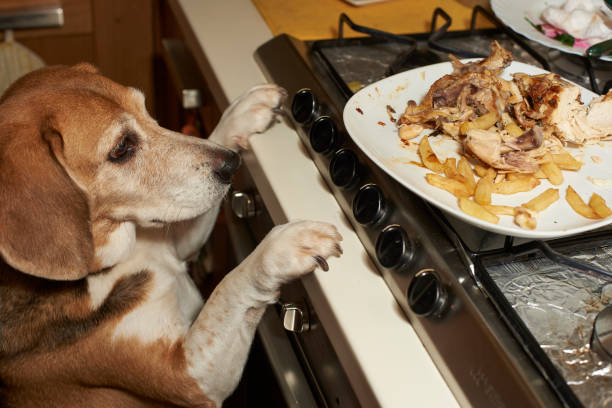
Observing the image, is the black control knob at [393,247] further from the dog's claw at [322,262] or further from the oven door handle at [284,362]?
the oven door handle at [284,362]

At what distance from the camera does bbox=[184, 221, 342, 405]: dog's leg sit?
0.99m

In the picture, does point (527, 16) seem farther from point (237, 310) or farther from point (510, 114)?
point (237, 310)

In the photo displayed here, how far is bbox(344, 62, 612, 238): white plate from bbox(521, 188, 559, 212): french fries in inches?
0.4

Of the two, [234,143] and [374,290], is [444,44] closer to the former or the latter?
[234,143]

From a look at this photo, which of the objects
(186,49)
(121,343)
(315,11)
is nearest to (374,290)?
(121,343)

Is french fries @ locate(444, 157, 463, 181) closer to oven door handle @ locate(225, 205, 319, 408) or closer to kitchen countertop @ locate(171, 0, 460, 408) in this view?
kitchen countertop @ locate(171, 0, 460, 408)

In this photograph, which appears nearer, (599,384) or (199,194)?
(599,384)

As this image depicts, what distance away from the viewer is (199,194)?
1.10 meters

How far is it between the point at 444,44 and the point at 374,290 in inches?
27.3

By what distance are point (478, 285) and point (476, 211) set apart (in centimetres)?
10

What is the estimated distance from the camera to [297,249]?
959 mm

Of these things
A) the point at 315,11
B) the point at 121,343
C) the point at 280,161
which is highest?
the point at 315,11

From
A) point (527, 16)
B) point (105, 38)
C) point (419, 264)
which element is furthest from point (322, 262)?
point (105, 38)

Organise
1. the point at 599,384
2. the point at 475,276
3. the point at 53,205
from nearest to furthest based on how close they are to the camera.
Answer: the point at 599,384 → the point at 475,276 → the point at 53,205
